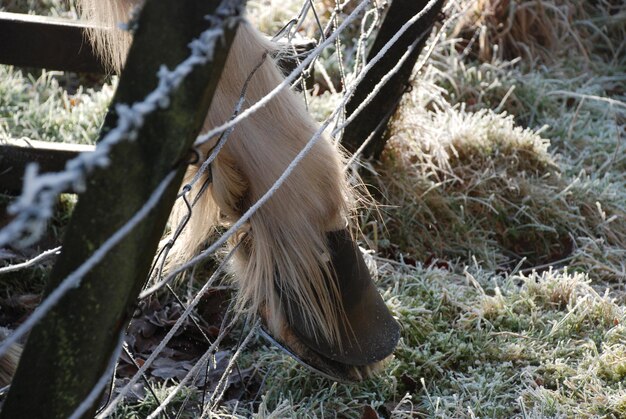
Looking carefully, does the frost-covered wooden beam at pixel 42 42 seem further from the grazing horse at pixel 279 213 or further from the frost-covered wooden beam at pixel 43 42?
the grazing horse at pixel 279 213

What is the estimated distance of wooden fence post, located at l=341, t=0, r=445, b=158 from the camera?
243 cm

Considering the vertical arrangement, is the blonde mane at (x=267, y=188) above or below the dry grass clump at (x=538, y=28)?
above

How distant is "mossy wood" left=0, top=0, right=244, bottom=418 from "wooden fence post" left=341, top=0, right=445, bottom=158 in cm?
158

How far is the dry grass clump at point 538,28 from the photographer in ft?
13.0

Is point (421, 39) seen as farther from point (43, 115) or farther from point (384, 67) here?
point (43, 115)

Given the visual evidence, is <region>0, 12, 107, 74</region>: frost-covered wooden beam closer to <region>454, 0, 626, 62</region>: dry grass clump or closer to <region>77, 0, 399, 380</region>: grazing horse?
<region>77, 0, 399, 380</region>: grazing horse

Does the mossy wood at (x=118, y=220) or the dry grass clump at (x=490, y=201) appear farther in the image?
the dry grass clump at (x=490, y=201)

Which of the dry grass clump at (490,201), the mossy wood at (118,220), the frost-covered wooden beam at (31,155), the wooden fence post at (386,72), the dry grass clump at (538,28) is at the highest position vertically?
the mossy wood at (118,220)

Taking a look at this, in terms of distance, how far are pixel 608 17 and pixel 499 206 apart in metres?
2.02

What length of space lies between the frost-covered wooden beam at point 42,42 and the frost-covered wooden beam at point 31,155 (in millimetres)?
227

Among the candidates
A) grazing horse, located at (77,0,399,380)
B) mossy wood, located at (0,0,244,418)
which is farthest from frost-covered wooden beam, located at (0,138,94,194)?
mossy wood, located at (0,0,244,418)

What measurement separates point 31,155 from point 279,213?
108 cm

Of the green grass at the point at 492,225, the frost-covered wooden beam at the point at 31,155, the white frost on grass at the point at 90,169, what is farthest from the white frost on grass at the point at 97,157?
the frost-covered wooden beam at the point at 31,155

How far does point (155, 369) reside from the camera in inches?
81.1
